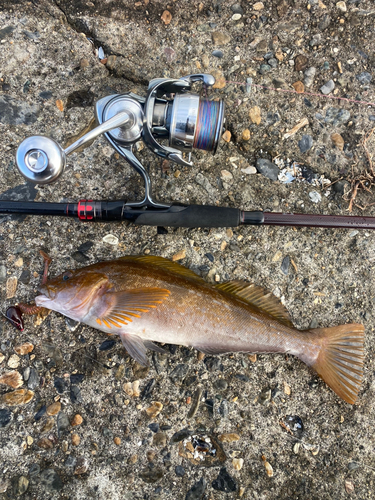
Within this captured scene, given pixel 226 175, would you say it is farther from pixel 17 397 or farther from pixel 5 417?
pixel 5 417

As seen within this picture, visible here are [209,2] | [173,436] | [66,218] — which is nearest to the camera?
[173,436]

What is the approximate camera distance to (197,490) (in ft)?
7.98

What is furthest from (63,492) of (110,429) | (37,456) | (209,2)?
(209,2)

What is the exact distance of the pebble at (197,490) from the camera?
2424mm

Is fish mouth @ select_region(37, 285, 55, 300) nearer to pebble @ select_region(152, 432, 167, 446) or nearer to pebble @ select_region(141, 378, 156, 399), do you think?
pebble @ select_region(141, 378, 156, 399)

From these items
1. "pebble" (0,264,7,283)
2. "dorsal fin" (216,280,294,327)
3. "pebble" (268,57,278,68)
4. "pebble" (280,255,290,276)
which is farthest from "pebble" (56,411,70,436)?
"pebble" (268,57,278,68)

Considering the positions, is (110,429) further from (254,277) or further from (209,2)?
(209,2)

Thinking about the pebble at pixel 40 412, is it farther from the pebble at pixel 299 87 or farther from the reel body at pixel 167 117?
the pebble at pixel 299 87

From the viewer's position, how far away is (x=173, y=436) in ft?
8.14

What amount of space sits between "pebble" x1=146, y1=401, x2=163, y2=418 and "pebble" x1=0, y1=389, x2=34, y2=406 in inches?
32.8

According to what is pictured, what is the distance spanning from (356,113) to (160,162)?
5.49 ft

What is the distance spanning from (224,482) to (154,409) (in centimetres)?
70

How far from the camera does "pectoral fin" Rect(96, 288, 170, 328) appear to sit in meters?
2.24

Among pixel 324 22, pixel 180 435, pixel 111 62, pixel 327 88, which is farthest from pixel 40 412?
pixel 324 22
